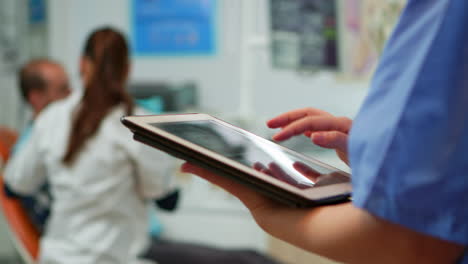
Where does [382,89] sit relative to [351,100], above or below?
above

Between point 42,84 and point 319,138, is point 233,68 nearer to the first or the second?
point 42,84

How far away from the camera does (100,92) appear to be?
1.58 m

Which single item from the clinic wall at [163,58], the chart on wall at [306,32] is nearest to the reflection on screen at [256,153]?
the chart on wall at [306,32]

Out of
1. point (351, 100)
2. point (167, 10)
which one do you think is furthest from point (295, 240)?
point (167, 10)

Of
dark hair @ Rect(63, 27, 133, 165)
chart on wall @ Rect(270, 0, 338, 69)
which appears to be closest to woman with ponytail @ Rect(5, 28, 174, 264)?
dark hair @ Rect(63, 27, 133, 165)

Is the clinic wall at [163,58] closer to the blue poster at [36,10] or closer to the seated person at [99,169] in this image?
the blue poster at [36,10]

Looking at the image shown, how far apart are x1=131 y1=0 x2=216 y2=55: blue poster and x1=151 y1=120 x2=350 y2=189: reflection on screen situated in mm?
2734

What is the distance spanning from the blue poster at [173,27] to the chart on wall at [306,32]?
0.90 metres

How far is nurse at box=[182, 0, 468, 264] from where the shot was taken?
0.35 meters

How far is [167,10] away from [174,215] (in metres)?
1.29

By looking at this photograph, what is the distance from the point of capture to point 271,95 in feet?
9.50

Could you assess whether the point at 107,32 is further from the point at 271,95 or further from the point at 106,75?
the point at 271,95

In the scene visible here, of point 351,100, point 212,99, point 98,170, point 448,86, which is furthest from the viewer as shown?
point 212,99

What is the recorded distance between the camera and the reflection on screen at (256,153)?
0.48 m
